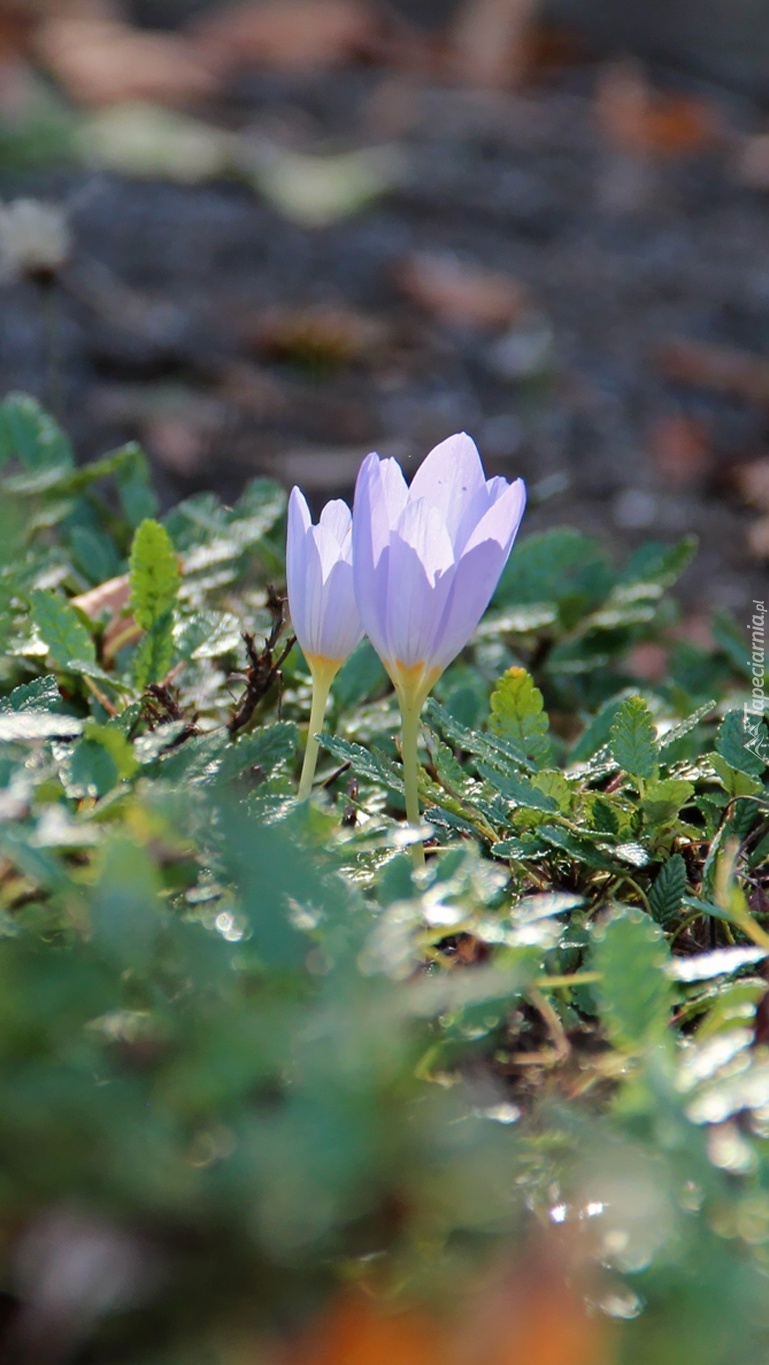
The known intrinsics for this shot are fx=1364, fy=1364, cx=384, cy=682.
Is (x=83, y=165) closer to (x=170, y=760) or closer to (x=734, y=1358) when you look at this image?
(x=170, y=760)

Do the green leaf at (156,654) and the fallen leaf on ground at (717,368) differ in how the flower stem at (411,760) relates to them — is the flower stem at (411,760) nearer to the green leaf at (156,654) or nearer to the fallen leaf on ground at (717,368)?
the green leaf at (156,654)

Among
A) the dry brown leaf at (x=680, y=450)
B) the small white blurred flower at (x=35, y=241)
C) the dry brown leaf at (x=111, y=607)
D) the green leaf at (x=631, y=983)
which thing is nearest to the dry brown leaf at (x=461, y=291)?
the dry brown leaf at (x=680, y=450)

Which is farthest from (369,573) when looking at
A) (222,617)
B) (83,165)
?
(83,165)

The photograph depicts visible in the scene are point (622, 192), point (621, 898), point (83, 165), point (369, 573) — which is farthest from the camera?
point (622, 192)

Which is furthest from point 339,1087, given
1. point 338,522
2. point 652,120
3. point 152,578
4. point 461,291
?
point 652,120

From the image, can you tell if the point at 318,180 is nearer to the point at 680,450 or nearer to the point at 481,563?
the point at 680,450
